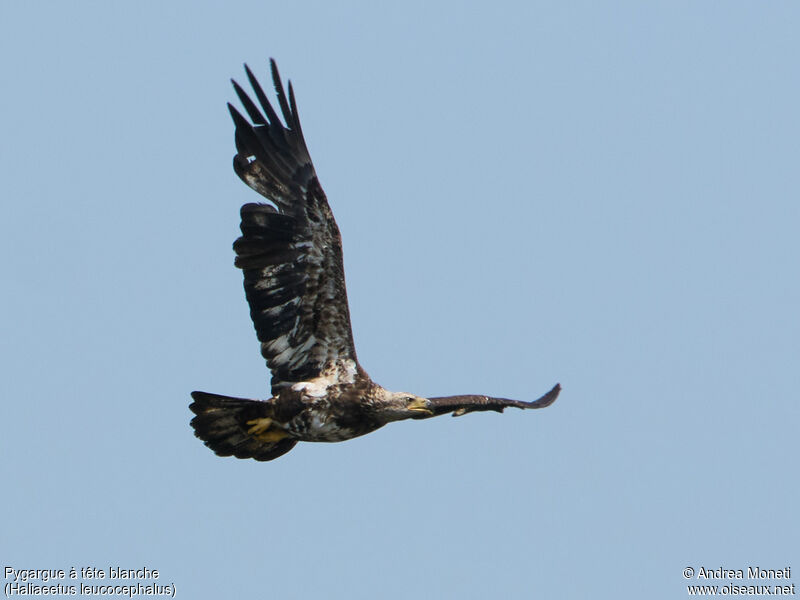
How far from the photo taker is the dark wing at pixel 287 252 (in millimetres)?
13906

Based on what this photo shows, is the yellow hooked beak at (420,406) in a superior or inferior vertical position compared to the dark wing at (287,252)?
inferior

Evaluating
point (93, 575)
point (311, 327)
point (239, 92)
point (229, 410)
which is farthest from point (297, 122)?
point (93, 575)

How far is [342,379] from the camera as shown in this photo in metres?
14.1

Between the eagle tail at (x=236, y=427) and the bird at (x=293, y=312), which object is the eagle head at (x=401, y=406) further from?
the eagle tail at (x=236, y=427)

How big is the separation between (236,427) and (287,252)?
196 cm

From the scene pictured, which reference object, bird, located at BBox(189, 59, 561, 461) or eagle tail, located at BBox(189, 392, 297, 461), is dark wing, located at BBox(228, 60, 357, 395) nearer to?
bird, located at BBox(189, 59, 561, 461)

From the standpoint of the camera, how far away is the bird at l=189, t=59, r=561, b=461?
13906 millimetres

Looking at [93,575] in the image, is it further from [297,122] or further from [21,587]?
[297,122]

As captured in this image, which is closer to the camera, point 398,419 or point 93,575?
point 398,419

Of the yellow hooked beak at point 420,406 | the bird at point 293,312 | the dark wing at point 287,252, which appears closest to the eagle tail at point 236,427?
the bird at point 293,312

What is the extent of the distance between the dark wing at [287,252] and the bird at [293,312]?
0.03ft

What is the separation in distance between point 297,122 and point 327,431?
3.21 metres

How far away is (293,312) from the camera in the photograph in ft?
46.4

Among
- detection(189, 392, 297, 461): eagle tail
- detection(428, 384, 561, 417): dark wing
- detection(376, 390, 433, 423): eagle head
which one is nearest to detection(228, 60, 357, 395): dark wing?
detection(189, 392, 297, 461): eagle tail
